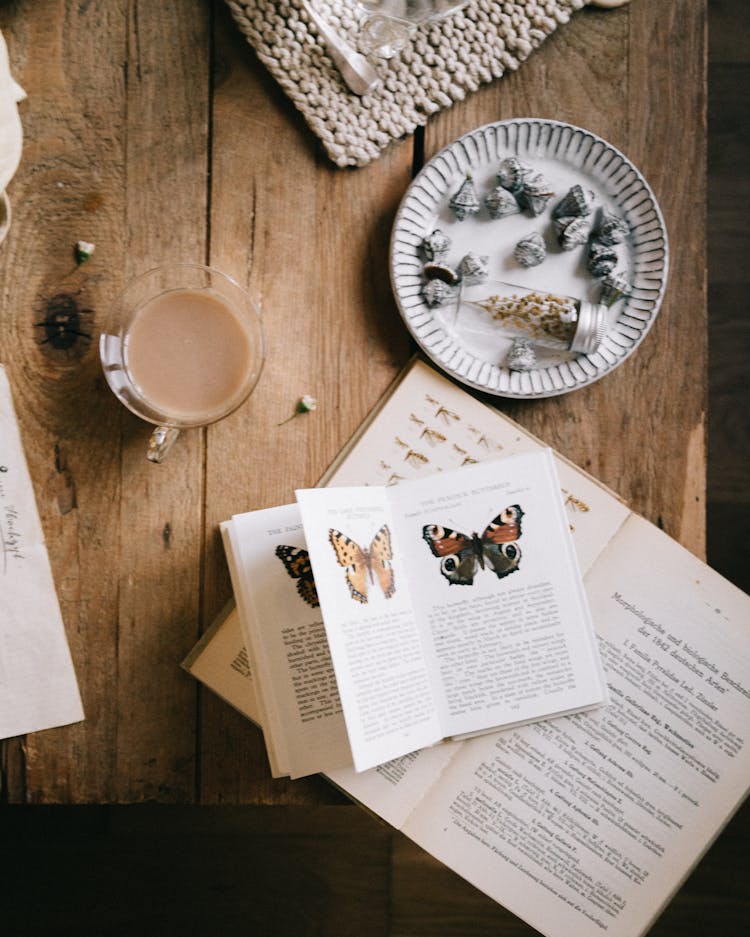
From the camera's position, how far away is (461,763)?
30.7 inches

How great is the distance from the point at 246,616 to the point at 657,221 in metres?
0.55

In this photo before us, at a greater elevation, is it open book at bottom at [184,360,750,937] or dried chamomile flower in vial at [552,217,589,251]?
dried chamomile flower in vial at [552,217,589,251]

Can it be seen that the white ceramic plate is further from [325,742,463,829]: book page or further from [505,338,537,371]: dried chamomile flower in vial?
[325,742,463,829]: book page

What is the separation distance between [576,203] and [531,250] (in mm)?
62

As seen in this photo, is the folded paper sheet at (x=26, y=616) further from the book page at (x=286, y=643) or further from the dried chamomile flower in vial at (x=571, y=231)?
the dried chamomile flower in vial at (x=571, y=231)

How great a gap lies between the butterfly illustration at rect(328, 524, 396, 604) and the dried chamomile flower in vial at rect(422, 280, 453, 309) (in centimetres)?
22

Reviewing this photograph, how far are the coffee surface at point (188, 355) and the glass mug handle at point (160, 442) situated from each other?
2cm

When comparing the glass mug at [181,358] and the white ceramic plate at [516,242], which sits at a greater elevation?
the white ceramic plate at [516,242]

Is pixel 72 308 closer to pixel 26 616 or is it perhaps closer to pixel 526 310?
pixel 26 616

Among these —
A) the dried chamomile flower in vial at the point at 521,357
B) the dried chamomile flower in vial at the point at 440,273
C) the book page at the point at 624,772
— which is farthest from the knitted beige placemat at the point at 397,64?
the book page at the point at 624,772

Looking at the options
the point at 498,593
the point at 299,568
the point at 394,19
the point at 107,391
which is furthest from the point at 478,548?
the point at 394,19

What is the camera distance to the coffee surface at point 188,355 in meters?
0.74

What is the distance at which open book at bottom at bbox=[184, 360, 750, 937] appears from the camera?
2.55 ft

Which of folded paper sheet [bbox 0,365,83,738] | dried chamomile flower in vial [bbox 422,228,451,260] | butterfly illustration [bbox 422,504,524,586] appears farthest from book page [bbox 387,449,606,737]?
folded paper sheet [bbox 0,365,83,738]
